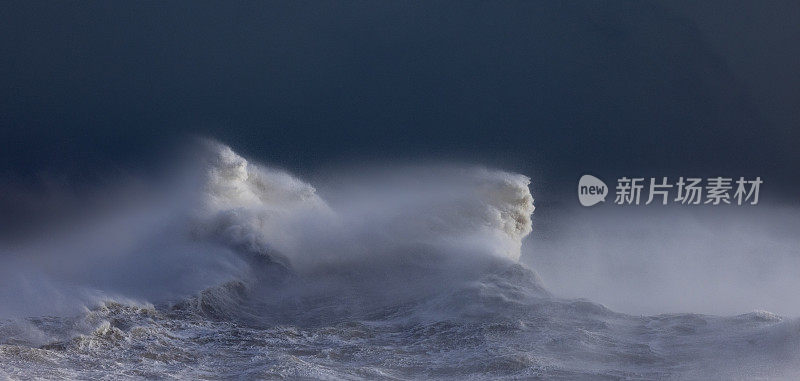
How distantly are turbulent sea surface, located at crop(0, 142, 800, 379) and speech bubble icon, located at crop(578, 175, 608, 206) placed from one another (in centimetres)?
450

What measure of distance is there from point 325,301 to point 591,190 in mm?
10444

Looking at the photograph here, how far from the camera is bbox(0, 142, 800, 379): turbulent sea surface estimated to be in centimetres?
830

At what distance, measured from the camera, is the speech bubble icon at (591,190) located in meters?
19.9

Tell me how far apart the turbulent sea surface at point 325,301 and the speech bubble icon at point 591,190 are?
177 inches

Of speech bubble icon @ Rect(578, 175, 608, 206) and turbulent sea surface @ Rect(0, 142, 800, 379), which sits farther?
speech bubble icon @ Rect(578, 175, 608, 206)

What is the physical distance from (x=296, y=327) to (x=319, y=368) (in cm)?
206

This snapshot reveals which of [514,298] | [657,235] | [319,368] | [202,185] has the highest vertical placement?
[657,235]

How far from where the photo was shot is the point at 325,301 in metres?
11.8

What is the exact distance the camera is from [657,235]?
17641mm

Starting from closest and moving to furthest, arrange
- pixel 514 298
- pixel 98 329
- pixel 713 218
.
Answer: pixel 98 329
pixel 514 298
pixel 713 218

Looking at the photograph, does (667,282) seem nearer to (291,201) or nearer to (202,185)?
(291,201)

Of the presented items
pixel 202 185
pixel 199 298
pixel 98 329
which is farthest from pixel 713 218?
pixel 98 329

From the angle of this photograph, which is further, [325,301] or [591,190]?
[591,190]

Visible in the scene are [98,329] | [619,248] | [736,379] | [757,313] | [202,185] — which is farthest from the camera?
[619,248]
